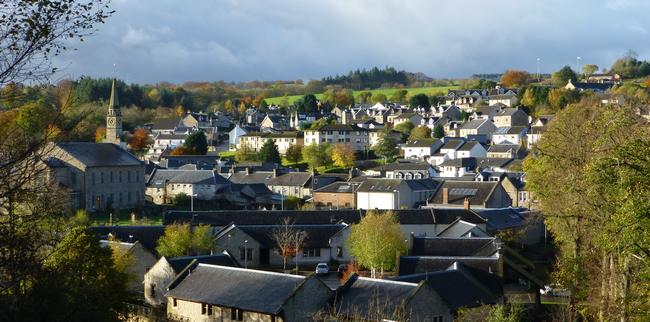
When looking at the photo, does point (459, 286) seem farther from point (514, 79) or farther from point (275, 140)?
point (514, 79)

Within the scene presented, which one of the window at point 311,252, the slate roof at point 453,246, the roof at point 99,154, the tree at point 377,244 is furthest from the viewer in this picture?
the roof at point 99,154

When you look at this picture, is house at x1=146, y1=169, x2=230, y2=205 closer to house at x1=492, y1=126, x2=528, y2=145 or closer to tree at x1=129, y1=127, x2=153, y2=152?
tree at x1=129, y1=127, x2=153, y2=152

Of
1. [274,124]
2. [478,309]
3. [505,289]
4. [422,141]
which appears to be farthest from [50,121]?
[274,124]

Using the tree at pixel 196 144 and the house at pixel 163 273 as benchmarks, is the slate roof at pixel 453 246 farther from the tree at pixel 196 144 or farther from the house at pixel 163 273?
the tree at pixel 196 144

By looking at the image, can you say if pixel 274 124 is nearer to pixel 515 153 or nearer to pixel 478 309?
pixel 515 153

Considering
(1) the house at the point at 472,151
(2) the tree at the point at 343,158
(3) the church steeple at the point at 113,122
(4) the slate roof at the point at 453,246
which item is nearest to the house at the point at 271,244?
(4) the slate roof at the point at 453,246

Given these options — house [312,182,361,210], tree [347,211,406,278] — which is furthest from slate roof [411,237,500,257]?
house [312,182,361,210]

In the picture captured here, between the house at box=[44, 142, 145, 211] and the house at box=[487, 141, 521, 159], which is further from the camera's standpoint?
the house at box=[487, 141, 521, 159]
